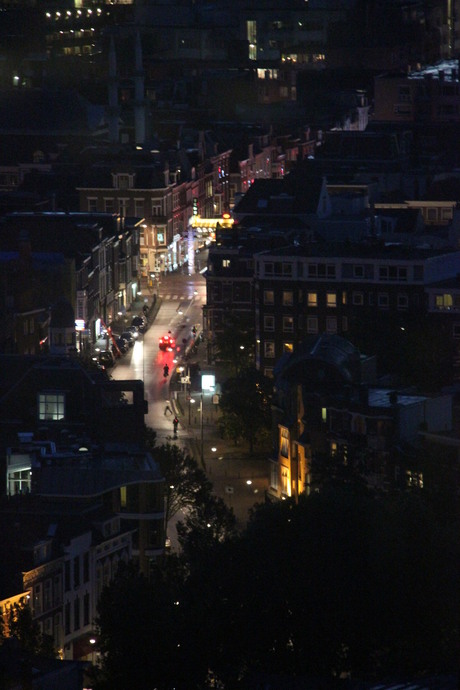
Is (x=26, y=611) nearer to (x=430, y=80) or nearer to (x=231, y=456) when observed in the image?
(x=231, y=456)

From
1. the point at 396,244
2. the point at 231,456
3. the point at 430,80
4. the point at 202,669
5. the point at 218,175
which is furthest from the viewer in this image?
the point at 430,80

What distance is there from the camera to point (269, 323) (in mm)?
76562

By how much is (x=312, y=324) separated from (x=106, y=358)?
6157mm

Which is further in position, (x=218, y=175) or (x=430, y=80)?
(x=430, y=80)

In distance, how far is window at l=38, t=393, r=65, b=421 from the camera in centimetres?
6025

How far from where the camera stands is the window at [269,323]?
3007 inches

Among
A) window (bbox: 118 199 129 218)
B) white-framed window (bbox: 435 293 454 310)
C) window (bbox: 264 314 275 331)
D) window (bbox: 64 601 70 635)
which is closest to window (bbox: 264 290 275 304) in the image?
window (bbox: 264 314 275 331)

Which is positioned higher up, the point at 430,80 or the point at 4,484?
the point at 430,80

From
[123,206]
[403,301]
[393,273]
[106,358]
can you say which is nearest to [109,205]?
[123,206]

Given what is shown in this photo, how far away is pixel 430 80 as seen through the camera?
129 metres

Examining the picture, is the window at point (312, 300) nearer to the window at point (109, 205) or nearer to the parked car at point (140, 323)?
the parked car at point (140, 323)

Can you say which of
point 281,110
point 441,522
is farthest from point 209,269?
point 281,110

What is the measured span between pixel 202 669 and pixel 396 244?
120ft

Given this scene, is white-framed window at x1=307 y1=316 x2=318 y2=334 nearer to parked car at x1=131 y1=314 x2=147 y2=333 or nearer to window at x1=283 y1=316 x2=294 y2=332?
window at x1=283 y1=316 x2=294 y2=332
